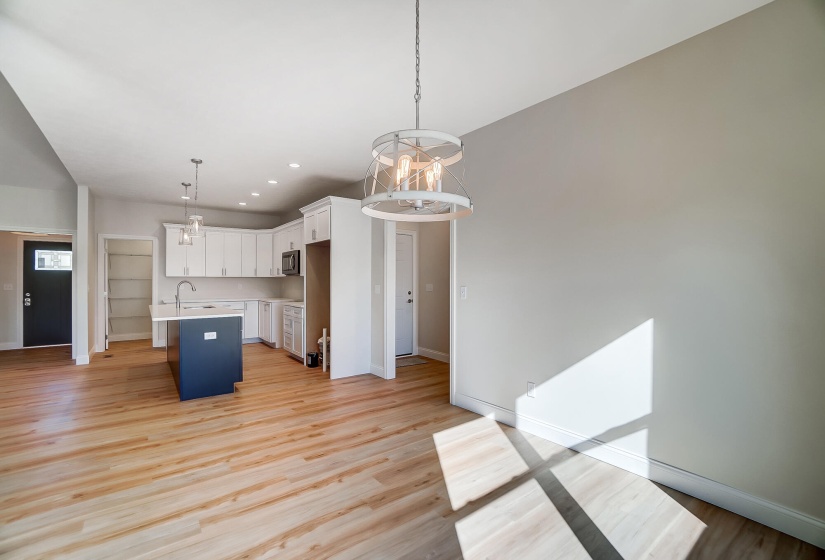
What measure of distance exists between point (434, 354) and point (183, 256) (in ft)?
16.5

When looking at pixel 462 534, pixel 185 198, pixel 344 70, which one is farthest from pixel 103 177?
pixel 462 534

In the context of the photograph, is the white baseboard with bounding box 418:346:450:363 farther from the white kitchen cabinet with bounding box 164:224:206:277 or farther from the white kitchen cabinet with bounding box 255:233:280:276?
the white kitchen cabinet with bounding box 164:224:206:277

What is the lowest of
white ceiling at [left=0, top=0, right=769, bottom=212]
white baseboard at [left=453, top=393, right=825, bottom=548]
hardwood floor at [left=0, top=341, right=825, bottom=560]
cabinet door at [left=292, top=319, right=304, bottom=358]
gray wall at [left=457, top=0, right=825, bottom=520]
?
hardwood floor at [left=0, top=341, right=825, bottom=560]

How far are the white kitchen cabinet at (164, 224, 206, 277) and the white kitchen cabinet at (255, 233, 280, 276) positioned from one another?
99 centimetres

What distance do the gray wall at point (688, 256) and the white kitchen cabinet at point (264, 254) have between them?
5.87 m

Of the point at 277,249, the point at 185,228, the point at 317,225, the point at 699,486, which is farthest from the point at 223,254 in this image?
the point at 699,486

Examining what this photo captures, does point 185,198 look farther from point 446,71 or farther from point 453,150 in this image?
point 446,71

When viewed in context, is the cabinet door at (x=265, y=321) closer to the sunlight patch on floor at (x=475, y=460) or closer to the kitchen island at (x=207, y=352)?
the kitchen island at (x=207, y=352)

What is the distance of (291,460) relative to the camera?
2.73m

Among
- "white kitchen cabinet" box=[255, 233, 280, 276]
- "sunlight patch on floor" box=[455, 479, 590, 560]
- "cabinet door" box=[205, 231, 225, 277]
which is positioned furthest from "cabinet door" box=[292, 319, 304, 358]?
"sunlight patch on floor" box=[455, 479, 590, 560]

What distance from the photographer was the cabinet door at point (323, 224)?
4.96 metres

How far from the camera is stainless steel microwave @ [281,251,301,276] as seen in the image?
21.2ft

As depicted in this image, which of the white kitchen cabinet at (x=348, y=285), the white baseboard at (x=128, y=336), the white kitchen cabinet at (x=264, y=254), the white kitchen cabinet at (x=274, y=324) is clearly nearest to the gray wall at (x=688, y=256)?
the white kitchen cabinet at (x=348, y=285)

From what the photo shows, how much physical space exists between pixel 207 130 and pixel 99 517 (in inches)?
124
